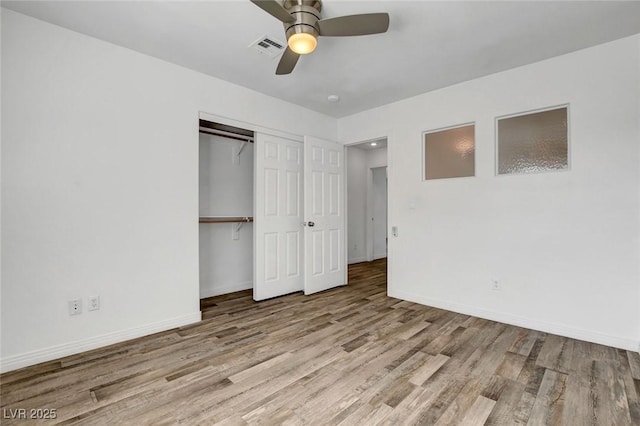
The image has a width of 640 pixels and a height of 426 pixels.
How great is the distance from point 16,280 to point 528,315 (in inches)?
170

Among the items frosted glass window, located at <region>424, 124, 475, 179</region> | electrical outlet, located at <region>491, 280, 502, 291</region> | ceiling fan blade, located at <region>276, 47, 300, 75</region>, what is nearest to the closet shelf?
ceiling fan blade, located at <region>276, 47, 300, 75</region>

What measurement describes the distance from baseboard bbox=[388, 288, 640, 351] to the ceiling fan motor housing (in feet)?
10.1

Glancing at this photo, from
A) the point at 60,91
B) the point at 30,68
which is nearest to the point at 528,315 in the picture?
the point at 60,91

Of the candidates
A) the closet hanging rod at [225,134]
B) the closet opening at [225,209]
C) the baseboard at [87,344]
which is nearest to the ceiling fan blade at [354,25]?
the closet opening at [225,209]

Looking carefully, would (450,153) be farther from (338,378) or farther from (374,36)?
(338,378)

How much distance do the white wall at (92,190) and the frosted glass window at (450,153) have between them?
8.50 ft

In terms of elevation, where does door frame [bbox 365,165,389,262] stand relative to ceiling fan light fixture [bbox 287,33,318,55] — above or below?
Answer: below

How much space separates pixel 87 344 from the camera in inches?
95.4

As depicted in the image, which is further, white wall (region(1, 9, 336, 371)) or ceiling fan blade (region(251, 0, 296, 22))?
white wall (region(1, 9, 336, 371))

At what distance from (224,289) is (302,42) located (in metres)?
3.26

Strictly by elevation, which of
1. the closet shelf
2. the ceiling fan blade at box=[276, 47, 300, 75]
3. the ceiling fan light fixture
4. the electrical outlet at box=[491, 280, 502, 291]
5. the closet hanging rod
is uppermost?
the ceiling fan blade at box=[276, 47, 300, 75]

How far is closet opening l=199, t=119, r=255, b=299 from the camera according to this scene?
12.9ft

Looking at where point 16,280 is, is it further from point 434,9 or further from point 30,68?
point 434,9

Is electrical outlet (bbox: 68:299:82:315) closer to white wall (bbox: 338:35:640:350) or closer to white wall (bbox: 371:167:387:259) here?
white wall (bbox: 338:35:640:350)
